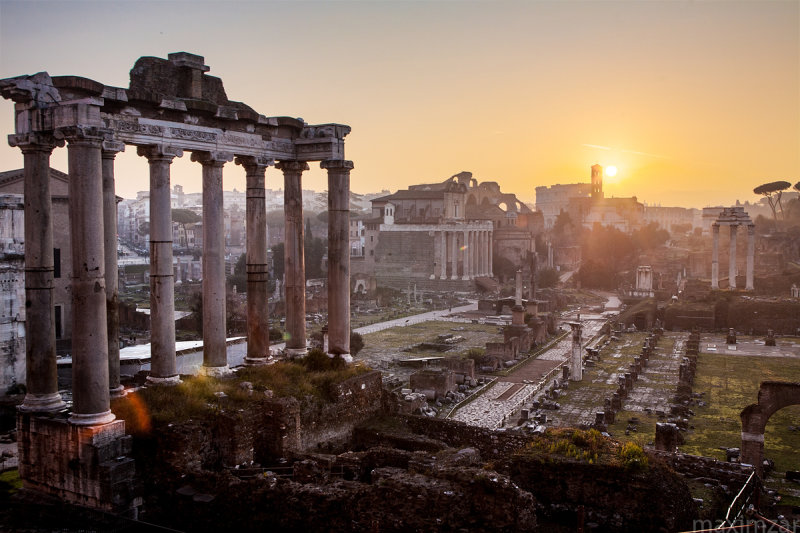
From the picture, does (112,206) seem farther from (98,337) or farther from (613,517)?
(613,517)

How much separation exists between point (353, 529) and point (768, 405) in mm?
11214

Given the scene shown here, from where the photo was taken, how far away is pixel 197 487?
951 centimetres

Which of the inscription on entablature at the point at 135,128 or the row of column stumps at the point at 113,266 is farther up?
the inscription on entablature at the point at 135,128

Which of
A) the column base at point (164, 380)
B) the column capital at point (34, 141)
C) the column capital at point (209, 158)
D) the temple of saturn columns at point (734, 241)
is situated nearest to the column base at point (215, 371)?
the column base at point (164, 380)

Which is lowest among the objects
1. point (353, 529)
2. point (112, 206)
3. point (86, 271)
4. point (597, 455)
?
point (353, 529)

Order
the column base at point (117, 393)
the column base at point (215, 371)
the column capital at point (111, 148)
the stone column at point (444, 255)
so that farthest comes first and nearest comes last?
the stone column at point (444, 255), the column base at point (215, 371), the column base at point (117, 393), the column capital at point (111, 148)

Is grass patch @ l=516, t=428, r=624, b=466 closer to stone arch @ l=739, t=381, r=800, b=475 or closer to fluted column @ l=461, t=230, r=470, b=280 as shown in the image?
stone arch @ l=739, t=381, r=800, b=475

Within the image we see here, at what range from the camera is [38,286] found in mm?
10242

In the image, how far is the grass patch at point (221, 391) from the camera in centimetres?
1048

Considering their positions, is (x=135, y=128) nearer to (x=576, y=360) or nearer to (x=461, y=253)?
(x=576, y=360)

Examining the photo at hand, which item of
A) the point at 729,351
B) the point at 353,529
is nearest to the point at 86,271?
the point at 353,529

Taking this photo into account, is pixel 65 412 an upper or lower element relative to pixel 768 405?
upper

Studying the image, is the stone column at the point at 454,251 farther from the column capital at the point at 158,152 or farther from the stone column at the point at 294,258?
the column capital at the point at 158,152

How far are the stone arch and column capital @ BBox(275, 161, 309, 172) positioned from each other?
10.9 metres
